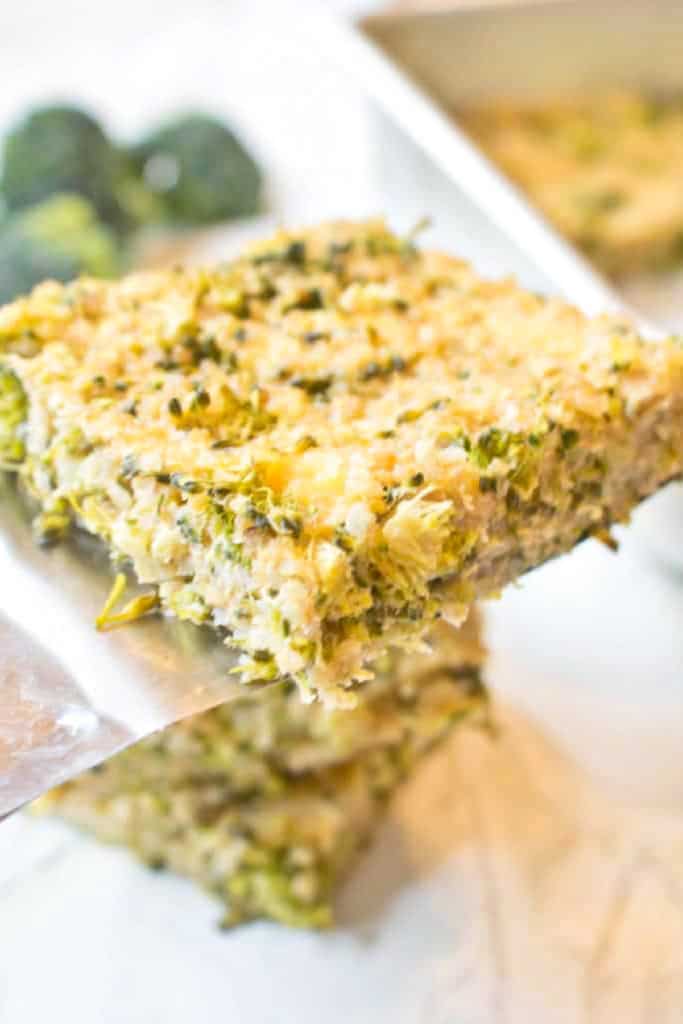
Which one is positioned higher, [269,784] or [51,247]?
[51,247]

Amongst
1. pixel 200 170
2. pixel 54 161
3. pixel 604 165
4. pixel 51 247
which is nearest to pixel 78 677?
pixel 51 247

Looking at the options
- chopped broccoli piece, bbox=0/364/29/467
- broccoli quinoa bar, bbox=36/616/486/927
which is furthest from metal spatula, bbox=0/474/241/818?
broccoli quinoa bar, bbox=36/616/486/927

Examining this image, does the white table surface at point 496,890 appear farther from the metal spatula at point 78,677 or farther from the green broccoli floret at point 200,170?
the green broccoli floret at point 200,170

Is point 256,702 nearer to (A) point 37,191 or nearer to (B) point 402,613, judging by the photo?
(B) point 402,613

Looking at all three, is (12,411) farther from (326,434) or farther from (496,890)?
(496,890)

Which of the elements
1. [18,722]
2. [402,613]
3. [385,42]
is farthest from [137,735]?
[385,42]

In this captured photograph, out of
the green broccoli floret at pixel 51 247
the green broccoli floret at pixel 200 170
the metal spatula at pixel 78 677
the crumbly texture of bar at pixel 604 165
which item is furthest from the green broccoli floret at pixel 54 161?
the metal spatula at pixel 78 677
